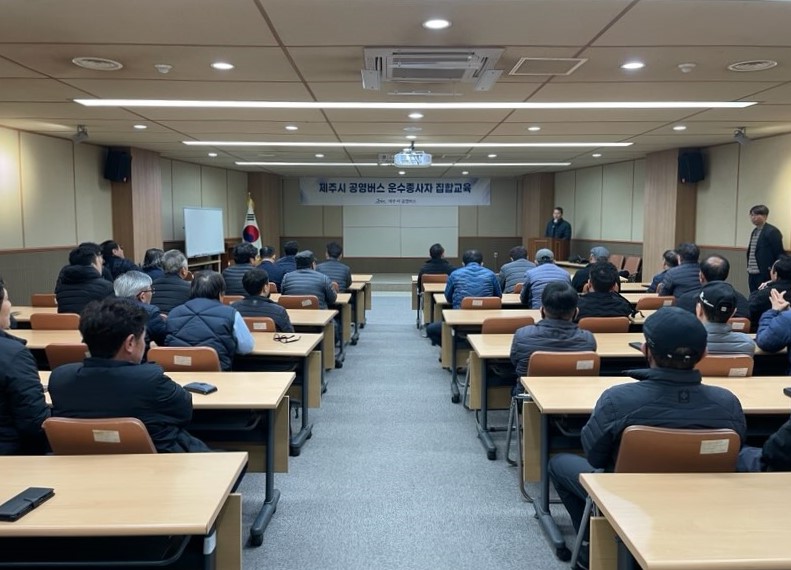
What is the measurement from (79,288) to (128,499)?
3661mm

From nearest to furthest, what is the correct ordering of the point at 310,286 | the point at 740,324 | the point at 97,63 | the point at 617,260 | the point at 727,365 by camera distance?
1. the point at 727,365
2. the point at 97,63
3. the point at 740,324
4. the point at 310,286
5. the point at 617,260

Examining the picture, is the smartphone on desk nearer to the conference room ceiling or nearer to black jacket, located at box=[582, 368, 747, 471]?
black jacket, located at box=[582, 368, 747, 471]

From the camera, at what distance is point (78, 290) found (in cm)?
502

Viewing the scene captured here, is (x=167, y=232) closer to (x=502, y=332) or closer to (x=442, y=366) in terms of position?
(x=442, y=366)

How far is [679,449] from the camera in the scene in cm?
213

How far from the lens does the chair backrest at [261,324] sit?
4559 millimetres

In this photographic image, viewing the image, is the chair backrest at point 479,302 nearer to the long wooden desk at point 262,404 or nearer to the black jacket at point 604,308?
the black jacket at point 604,308

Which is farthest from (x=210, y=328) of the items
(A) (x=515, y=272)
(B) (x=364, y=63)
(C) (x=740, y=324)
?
(A) (x=515, y=272)

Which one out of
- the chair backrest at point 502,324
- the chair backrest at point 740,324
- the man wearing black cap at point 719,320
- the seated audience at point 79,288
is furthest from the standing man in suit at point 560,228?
the seated audience at point 79,288

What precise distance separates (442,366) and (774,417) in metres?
3.69

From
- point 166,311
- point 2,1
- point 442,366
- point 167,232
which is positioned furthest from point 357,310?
point 2,1

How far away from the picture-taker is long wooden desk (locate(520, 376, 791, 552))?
111 inches

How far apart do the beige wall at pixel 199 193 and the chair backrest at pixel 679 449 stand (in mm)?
10460

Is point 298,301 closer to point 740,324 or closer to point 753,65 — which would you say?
point 740,324
